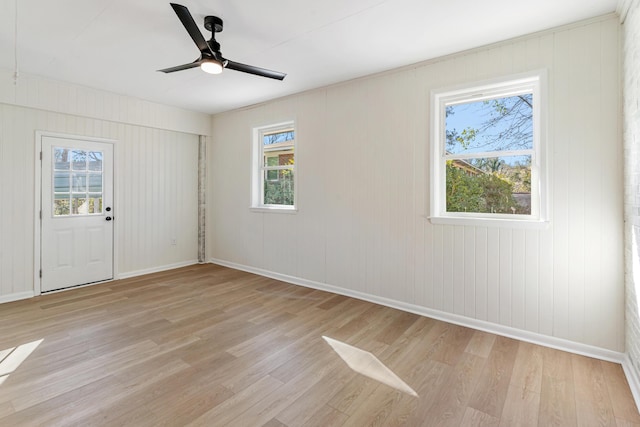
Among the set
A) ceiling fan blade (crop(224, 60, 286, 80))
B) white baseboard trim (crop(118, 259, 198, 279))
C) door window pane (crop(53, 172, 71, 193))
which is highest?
ceiling fan blade (crop(224, 60, 286, 80))

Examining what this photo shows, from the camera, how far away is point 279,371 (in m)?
2.36

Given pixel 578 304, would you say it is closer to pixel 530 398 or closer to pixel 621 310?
pixel 621 310

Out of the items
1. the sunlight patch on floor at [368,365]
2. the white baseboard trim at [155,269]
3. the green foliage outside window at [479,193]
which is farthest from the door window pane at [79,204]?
the green foliage outside window at [479,193]

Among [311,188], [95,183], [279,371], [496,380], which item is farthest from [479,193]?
[95,183]

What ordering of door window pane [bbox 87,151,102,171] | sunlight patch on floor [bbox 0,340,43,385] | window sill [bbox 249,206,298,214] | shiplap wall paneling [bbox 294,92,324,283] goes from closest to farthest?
1. sunlight patch on floor [bbox 0,340,43,385]
2. shiplap wall paneling [bbox 294,92,324,283]
3. door window pane [bbox 87,151,102,171]
4. window sill [bbox 249,206,298,214]

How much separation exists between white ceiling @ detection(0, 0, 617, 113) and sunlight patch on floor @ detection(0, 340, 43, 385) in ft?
8.93

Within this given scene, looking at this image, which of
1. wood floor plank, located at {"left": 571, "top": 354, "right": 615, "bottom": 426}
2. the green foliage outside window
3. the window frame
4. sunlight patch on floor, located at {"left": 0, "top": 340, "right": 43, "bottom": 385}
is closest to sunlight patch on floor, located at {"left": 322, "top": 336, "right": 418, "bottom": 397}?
wood floor plank, located at {"left": 571, "top": 354, "right": 615, "bottom": 426}

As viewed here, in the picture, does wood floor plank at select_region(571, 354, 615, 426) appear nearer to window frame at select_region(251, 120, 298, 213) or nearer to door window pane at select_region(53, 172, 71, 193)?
window frame at select_region(251, 120, 298, 213)

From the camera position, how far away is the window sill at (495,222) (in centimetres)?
280

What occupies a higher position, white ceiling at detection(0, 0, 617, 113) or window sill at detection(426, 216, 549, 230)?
white ceiling at detection(0, 0, 617, 113)

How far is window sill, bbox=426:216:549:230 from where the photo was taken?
2.80 metres

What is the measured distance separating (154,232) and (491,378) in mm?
5070

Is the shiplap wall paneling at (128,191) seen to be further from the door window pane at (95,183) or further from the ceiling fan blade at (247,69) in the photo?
the ceiling fan blade at (247,69)

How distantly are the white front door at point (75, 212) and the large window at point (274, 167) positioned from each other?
2157 millimetres
